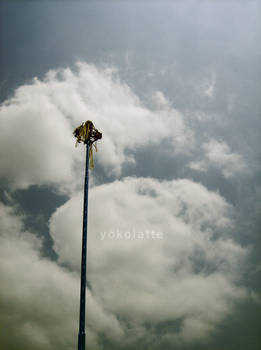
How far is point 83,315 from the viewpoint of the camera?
51.3 ft

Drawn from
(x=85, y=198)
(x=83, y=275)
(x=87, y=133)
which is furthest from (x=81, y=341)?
(x=87, y=133)

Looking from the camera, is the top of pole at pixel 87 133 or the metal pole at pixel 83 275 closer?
the metal pole at pixel 83 275

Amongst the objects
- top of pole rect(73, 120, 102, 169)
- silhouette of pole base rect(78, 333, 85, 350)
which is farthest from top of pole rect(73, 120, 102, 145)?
silhouette of pole base rect(78, 333, 85, 350)

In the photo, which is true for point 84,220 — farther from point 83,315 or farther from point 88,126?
point 88,126

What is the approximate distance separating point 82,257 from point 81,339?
15.2ft

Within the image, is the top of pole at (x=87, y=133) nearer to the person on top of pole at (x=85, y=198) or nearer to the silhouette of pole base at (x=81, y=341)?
the person on top of pole at (x=85, y=198)

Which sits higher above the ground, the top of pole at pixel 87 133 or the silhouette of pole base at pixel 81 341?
the top of pole at pixel 87 133

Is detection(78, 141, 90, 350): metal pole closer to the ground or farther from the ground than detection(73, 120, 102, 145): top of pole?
closer to the ground

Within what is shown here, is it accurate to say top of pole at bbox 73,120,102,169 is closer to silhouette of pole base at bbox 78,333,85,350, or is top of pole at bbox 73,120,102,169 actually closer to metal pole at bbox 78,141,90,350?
metal pole at bbox 78,141,90,350

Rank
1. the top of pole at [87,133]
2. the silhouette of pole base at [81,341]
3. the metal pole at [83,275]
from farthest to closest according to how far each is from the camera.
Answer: the top of pole at [87,133], the metal pole at [83,275], the silhouette of pole base at [81,341]

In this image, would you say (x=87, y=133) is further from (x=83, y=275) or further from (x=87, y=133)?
(x=83, y=275)

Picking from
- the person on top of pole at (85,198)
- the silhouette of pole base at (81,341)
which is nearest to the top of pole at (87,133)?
the person on top of pole at (85,198)

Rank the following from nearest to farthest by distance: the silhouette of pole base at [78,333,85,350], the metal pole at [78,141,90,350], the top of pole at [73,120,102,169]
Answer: the silhouette of pole base at [78,333,85,350]
the metal pole at [78,141,90,350]
the top of pole at [73,120,102,169]

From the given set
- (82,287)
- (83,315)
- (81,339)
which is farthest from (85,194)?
(81,339)
